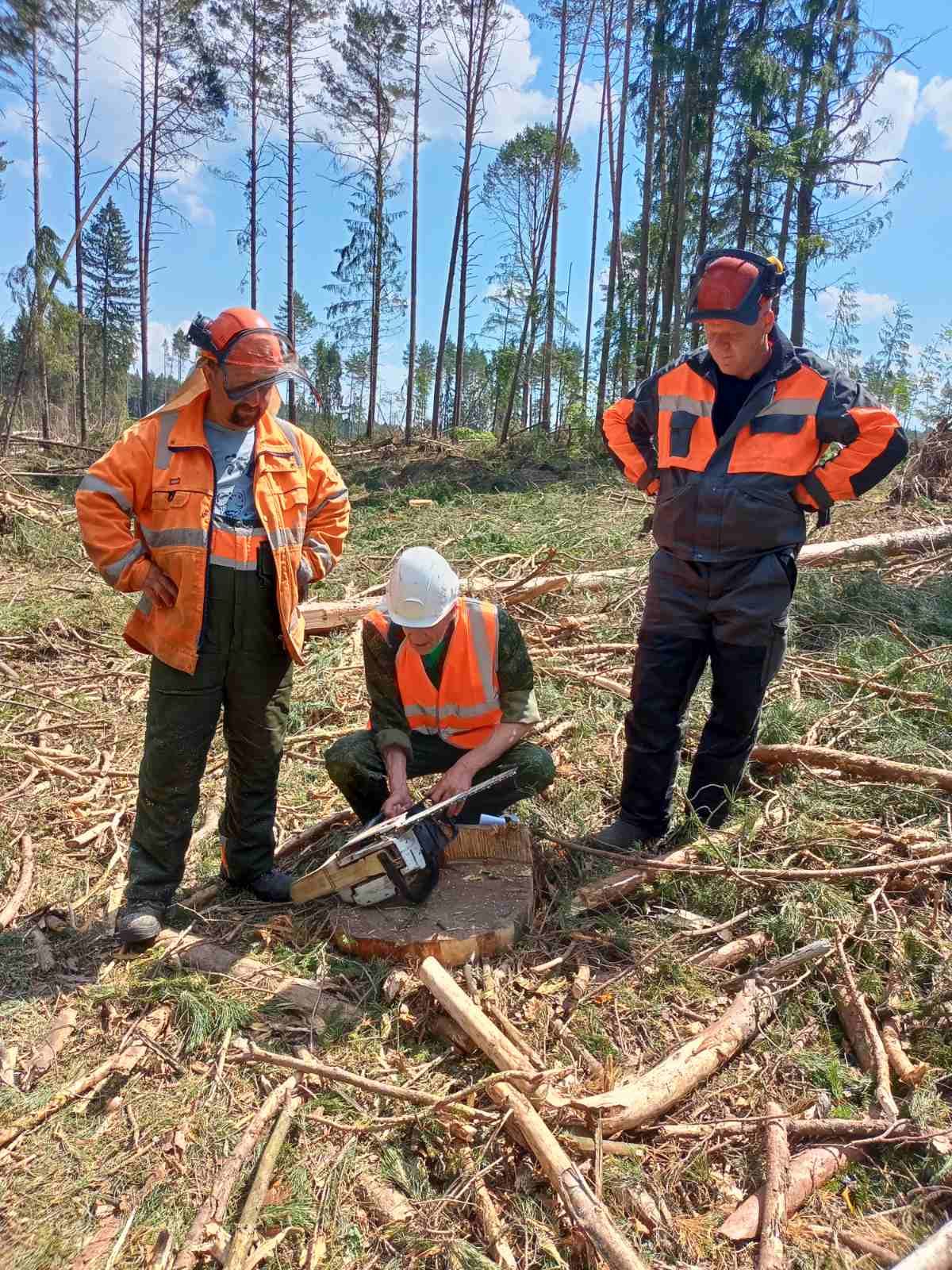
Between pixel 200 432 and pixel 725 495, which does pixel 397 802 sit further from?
pixel 725 495

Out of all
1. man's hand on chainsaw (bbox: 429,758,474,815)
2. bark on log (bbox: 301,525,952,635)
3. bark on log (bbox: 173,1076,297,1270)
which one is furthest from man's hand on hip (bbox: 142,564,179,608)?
bark on log (bbox: 301,525,952,635)

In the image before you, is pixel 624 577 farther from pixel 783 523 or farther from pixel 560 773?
pixel 783 523

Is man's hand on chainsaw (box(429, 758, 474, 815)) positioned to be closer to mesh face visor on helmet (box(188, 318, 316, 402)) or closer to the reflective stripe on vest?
the reflective stripe on vest

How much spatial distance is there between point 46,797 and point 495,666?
2.36 meters

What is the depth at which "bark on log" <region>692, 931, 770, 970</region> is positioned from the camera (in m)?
2.71

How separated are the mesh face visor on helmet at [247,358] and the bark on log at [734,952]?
2436 millimetres

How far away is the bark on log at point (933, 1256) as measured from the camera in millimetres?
1547

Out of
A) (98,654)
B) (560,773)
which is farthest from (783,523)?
(98,654)

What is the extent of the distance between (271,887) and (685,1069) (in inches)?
66.2

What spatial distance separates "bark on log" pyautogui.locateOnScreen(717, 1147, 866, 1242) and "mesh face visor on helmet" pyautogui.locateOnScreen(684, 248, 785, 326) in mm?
2536

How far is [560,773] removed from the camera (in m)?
4.01

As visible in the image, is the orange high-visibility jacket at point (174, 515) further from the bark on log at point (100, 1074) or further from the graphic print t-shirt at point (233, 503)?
the bark on log at point (100, 1074)

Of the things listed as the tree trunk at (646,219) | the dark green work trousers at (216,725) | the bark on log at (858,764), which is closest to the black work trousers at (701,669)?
the bark on log at (858,764)

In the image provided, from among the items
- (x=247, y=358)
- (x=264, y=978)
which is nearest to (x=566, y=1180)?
(x=264, y=978)
